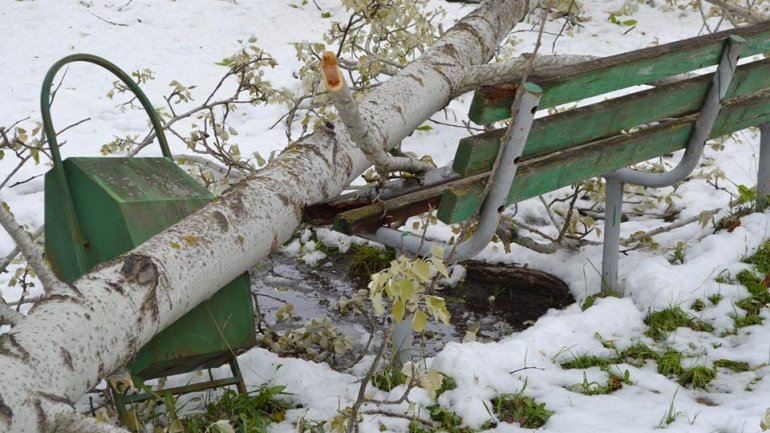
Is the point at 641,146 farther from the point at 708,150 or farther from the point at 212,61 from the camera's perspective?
the point at 212,61

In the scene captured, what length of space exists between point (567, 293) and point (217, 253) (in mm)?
1947

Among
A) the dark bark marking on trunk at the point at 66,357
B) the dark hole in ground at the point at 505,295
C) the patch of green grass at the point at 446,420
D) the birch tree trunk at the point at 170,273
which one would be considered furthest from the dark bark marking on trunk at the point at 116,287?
the dark hole in ground at the point at 505,295

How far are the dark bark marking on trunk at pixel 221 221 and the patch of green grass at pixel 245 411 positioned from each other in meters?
0.55

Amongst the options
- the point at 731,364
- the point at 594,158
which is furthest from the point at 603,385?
the point at 594,158

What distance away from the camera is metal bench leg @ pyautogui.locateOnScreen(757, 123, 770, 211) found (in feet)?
13.0

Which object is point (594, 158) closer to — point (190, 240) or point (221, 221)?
point (221, 221)

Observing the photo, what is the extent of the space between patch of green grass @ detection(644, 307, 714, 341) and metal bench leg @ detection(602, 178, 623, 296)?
27 centimetres

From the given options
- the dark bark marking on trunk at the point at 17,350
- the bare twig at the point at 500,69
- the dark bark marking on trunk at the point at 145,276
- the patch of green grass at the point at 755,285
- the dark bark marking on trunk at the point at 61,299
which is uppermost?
the bare twig at the point at 500,69

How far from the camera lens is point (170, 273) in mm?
2279

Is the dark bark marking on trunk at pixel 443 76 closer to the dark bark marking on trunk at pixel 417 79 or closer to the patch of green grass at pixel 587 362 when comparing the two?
the dark bark marking on trunk at pixel 417 79

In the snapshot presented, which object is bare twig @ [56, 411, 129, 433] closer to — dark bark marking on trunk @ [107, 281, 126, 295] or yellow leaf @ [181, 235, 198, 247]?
dark bark marking on trunk @ [107, 281, 126, 295]

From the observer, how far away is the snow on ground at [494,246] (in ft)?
8.86

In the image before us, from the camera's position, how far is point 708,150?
18.2ft

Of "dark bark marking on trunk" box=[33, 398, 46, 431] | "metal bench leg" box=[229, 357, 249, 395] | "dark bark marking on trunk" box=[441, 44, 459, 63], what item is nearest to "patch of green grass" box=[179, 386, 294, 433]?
"metal bench leg" box=[229, 357, 249, 395]
